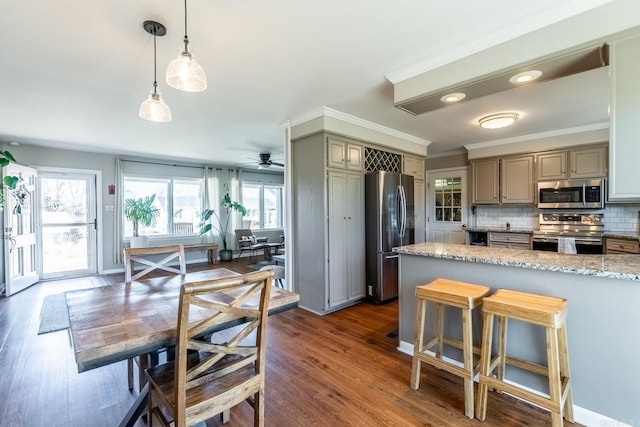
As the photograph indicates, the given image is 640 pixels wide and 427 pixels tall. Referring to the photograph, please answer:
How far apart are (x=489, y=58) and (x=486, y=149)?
3.55 metres

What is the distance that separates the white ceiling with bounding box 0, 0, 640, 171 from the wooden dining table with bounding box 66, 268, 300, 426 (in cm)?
171

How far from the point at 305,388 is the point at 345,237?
2.01m

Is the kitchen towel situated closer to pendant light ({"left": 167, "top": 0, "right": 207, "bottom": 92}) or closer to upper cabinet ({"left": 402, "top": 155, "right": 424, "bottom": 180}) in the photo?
upper cabinet ({"left": 402, "top": 155, "right": 424, "bottom": 180})

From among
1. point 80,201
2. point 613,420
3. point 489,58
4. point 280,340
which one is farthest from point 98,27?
point 80,201

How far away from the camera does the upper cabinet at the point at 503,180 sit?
4.75m

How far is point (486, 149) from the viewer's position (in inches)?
203

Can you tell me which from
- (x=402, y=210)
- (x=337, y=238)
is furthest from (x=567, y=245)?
(x=337, y=238)

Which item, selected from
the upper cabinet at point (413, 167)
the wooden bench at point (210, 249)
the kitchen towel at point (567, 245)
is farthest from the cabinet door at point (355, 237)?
the wooden bench at point (210, 249)

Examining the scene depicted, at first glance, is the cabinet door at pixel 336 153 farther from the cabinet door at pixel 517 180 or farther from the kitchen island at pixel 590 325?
the cabinet door at pixel 517 180

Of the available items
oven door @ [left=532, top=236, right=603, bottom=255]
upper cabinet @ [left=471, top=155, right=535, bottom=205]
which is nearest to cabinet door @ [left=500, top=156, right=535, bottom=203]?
upper cabinet @ [left=471, top=155, right=535, bottom=205]

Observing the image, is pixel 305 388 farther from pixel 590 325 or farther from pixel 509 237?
pixel 509 237

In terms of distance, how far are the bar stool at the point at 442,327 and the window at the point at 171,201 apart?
626 centimetres

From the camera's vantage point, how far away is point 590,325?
1731 mm

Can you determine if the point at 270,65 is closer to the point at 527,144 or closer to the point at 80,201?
the point at 527,144
